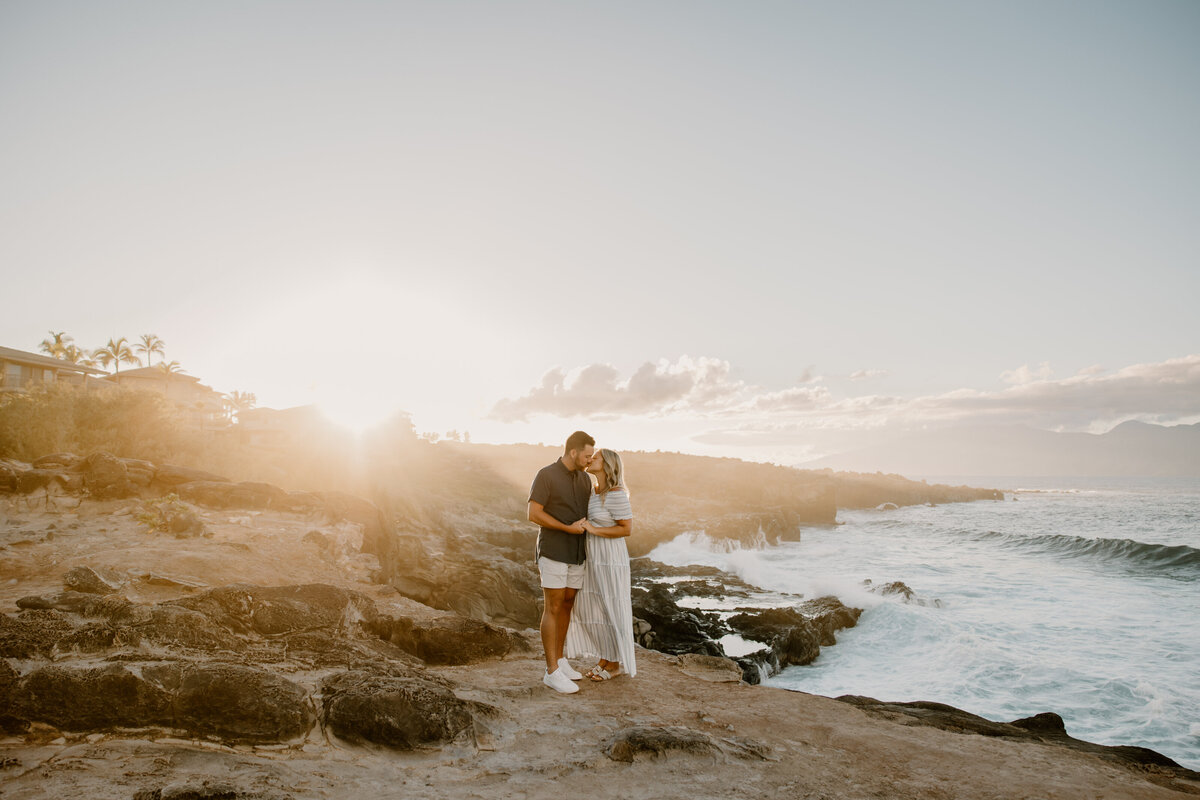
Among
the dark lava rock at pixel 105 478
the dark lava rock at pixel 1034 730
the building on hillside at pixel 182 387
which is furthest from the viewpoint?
the building on hillside at pixel 182 387

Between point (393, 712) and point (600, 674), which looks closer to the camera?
point (393, 712)

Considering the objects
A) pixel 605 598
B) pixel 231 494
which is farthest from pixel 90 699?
pixel 231 494

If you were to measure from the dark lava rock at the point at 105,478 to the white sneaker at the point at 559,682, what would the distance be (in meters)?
12.0

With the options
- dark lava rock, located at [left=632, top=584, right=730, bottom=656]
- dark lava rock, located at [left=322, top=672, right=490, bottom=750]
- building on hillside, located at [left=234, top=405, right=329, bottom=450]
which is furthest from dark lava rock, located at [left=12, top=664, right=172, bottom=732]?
building on hillside, located at [left=234, top=405, right=329, bottom=450]

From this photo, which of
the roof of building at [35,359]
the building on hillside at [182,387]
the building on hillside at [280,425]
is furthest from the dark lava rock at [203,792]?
the roof of building at [35,359]

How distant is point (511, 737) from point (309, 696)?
5.24 feet

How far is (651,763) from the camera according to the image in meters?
4.23

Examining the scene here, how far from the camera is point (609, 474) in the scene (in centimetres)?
593

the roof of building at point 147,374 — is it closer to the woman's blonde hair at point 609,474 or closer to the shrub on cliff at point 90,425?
the shrub on cliff at point 90,425

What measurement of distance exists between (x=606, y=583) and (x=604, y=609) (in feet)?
0.96

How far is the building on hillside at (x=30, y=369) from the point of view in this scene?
37188 mm

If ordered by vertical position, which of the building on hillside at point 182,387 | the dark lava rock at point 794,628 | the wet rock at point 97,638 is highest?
the building on hillside at point 182,387

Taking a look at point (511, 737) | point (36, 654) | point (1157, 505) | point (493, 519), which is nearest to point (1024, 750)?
point (511, 737)

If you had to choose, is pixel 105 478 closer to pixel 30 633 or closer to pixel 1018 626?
pixel 30 633
